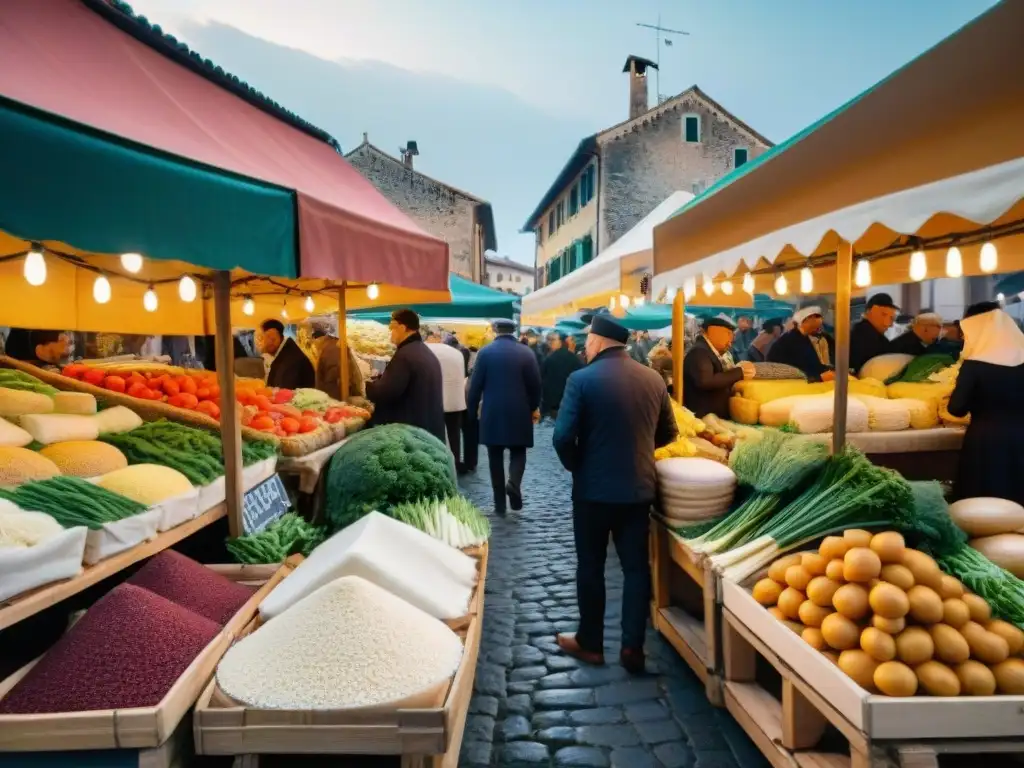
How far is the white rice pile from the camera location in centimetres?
205

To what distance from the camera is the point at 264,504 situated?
12.4ft

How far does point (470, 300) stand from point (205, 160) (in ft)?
25.3

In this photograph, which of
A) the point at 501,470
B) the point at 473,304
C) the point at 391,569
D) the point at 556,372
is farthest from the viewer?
the point at 556,372

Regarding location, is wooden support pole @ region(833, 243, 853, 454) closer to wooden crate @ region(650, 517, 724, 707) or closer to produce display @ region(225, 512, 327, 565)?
wooden crate @ region(650, 517, 724, 707)

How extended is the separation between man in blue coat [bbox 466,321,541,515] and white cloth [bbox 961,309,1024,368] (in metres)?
4.11

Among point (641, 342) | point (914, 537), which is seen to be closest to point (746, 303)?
point (914, 537)

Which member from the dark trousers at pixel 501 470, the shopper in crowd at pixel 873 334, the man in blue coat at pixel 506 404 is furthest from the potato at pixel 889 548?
the dark trousers at pixel 501 470

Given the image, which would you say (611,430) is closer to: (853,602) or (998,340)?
(853,602)

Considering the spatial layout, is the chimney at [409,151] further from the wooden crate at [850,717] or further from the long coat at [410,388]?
the wooden crate at [850,717]

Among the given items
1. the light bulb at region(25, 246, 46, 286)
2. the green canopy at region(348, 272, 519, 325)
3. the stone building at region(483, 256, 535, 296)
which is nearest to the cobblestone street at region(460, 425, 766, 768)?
the light bulb at region(25, 246, 46, 286)

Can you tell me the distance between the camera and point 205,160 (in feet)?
7.43

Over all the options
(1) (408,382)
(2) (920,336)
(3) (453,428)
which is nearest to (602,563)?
(1) (408,382)

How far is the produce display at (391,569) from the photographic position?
2.62 metres

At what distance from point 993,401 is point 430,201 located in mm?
29749
